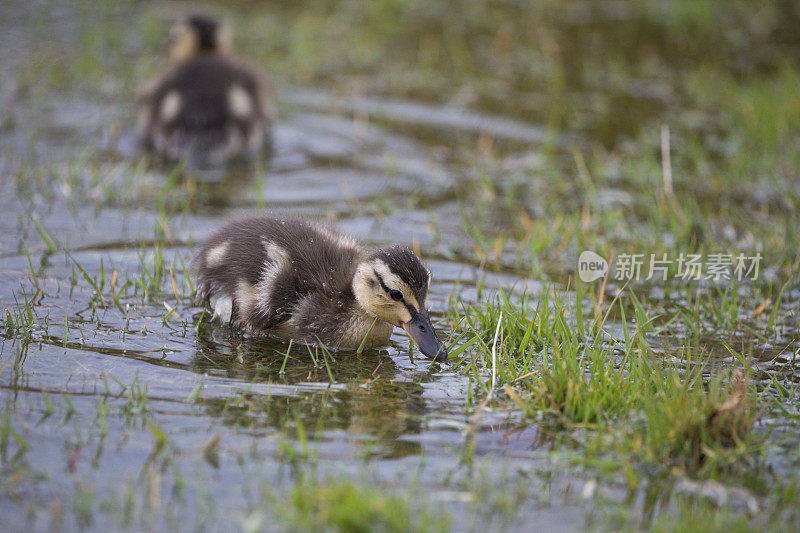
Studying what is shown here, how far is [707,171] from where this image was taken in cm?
688

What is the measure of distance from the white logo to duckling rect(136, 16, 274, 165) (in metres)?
2.96

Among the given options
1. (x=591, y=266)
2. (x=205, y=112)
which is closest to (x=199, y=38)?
(x=205, y=112)

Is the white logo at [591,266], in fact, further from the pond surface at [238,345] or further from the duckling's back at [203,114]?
the duckling's back at [203,114]

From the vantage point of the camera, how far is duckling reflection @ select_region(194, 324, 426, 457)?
3336mm

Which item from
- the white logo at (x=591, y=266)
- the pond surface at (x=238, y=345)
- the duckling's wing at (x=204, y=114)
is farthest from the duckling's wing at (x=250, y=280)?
the duckling's wing at (x=204, y=114)

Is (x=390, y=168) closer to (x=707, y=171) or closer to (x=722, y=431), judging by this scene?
(x=707, y=171)

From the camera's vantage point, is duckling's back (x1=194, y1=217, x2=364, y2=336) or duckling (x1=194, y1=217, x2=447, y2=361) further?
duckling's back (x1=194, y1=217, x2=364, y2=336)

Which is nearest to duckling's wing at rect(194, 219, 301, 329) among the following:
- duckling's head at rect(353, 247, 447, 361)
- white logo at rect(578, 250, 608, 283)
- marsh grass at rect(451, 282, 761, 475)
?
duckling's head at rect(353, 247, 447, 361)

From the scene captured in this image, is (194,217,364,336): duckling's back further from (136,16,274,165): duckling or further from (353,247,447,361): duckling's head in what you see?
(136,16,274,165): duckling

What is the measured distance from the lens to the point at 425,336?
3.90 meters

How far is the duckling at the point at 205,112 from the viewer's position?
6.94 metres

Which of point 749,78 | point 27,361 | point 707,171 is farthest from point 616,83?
point 27,361

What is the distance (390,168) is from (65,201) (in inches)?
86.7

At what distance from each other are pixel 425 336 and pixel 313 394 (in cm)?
55
